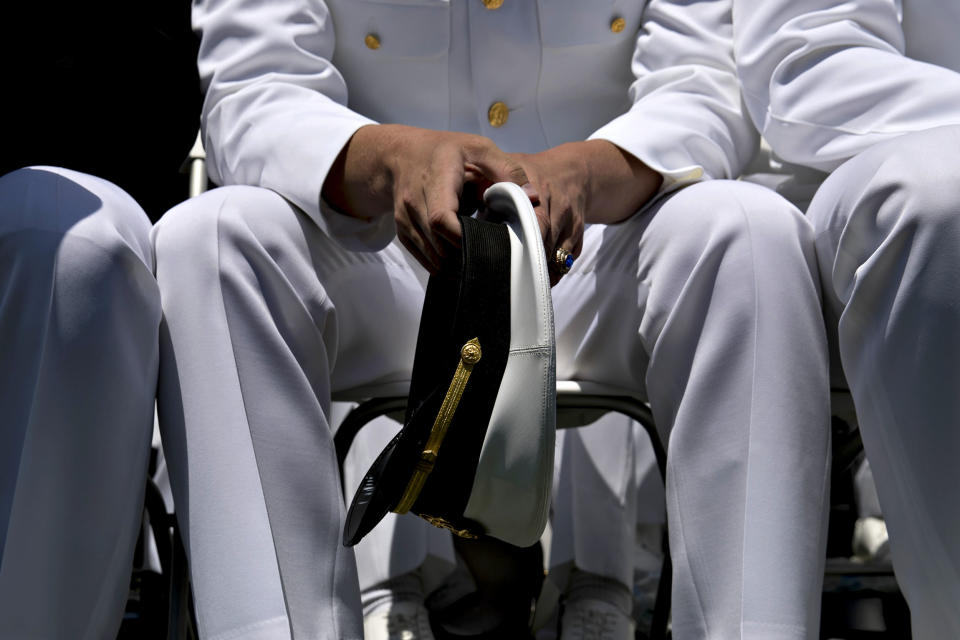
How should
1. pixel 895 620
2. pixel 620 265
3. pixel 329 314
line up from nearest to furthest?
pixel 329 314
pixel 620 265
pixel 895 620

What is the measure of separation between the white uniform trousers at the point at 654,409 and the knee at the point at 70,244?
65 millimetres

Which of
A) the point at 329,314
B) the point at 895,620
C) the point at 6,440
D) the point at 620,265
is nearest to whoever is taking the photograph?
the point at 6,440

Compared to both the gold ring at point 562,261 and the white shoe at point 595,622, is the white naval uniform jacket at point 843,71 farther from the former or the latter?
the white shoe at point 595,622

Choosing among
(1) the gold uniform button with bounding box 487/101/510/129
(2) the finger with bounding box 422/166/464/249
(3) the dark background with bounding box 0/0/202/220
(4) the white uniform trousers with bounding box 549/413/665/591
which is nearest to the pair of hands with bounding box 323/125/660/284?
(2) the finger with bounding box 422/166/464/249

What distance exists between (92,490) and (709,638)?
0.61m

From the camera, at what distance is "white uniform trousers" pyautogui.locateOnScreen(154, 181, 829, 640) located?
3.55ft

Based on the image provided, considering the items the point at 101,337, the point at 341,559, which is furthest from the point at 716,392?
the point at 101,337

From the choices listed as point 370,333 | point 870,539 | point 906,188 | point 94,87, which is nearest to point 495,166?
point 370,333

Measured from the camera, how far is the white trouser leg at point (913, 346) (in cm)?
105

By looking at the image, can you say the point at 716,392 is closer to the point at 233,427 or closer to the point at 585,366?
the point at 585,366

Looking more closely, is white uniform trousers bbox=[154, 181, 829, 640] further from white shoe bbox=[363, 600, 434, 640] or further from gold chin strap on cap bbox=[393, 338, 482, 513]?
white shoe bbox=[363, 600, 434, 640]

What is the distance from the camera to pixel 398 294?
1413mm

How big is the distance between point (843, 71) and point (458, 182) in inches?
22.1

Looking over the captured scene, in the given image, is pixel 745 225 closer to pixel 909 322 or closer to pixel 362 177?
pixel 909 322
